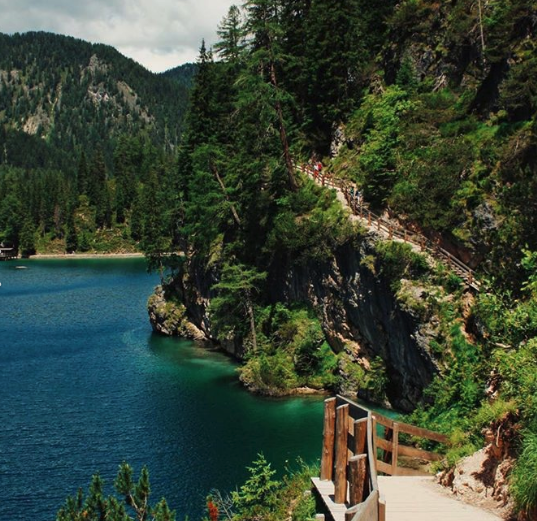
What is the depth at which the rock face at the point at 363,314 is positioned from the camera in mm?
33188

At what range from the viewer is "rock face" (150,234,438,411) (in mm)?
33188

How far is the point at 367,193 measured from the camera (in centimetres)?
4031

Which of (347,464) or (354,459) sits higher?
(354,459)

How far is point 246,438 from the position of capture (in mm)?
33219

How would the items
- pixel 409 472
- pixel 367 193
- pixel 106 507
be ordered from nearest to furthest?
pixel 409 472
pixel 106 507
pixel 367 193

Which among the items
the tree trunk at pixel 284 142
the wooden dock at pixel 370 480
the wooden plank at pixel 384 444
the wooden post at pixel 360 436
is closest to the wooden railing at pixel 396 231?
the tree trunk at pixel 284 142

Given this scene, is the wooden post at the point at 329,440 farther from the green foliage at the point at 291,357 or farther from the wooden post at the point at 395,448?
the green foliage at the point at 291,357

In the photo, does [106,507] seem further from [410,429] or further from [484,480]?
[484,480]

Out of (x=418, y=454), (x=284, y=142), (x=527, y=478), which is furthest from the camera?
(x=284, y=142)

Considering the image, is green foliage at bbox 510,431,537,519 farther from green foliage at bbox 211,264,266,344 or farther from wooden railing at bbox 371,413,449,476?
green foliage at bbox 211,264,266,344

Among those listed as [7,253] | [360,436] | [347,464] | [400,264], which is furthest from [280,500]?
[7,253]

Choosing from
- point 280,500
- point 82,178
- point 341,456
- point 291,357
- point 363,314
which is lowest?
point 291,357

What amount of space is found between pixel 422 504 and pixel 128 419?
28645 millimetres

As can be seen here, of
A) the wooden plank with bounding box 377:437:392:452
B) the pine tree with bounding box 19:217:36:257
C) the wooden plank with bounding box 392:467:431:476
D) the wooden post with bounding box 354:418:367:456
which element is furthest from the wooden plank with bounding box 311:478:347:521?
the pine tree with bounding box 19:217:36:257
